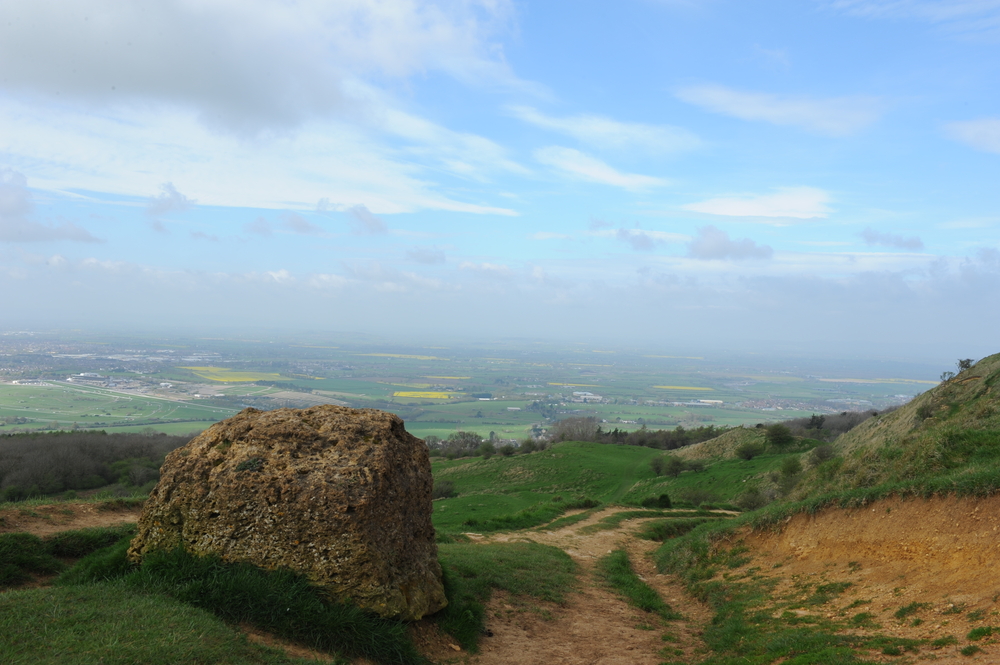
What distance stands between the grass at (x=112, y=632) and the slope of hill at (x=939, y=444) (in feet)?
44.9

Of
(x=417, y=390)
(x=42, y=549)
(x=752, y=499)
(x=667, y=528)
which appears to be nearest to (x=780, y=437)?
(x=752, y=499)

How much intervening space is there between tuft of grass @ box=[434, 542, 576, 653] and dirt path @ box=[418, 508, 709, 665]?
1.01 ft

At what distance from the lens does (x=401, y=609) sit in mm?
8086

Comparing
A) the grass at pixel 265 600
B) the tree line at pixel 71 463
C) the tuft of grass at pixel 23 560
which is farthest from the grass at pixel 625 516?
the tree line at pixel 71 463

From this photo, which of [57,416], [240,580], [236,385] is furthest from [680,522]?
[236,385]

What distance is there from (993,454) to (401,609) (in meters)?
14.3

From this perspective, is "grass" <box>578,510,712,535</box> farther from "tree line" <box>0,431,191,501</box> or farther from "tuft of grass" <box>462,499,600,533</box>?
"tree line" <box>0,431,191,501</box>

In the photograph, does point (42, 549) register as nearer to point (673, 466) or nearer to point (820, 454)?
point (820, 454)

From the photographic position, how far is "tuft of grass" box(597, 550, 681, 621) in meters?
12.9

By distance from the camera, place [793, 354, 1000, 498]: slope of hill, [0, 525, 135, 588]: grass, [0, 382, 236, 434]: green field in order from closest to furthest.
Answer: [0, 525, 135, 588]: grass
[793, 354, 1000, 498]: slope of hill
[0, 382, 236, 434]: green field

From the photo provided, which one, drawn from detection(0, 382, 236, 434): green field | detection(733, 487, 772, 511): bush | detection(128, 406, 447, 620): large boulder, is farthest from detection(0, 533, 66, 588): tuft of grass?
detection(0, 382, 236, 434): green field

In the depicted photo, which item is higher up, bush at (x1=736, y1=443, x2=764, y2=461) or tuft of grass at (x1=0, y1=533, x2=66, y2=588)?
tuft of grass at (x1=0, y1=533, x2=66, y2=588)

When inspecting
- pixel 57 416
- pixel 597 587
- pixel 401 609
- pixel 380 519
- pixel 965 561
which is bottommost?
pixel 57 416

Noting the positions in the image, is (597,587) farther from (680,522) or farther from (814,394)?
(814,394)
